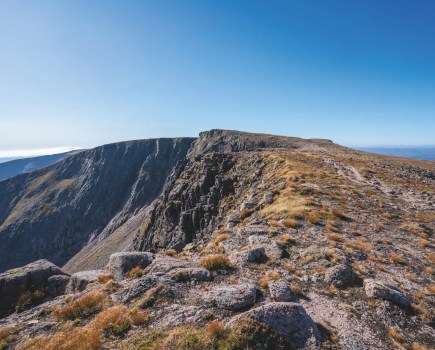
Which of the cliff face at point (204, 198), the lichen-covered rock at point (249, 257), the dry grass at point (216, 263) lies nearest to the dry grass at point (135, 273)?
the dry grass at point (216, 263)

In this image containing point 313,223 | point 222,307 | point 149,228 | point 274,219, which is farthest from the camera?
point 149,228

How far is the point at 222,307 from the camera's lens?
10484mm

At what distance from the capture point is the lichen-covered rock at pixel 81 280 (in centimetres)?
1502

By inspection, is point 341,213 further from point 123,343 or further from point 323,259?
point 123,343

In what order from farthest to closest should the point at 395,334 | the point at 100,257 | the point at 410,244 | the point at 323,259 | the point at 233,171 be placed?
the point at 100,257, the point at 233,171, the point at 410,244, the point at 323,259, the point at 395,334

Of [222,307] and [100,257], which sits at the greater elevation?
[222,307]

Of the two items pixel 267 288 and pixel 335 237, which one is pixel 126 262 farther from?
pixel 335 237

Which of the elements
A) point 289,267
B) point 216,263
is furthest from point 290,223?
point 216,263

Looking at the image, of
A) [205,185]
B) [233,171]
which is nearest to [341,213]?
[233,171]

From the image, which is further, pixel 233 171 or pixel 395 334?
pixel 233 171

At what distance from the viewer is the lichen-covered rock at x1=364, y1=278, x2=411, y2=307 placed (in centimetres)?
1152

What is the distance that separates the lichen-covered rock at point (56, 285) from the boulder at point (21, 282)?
41cm

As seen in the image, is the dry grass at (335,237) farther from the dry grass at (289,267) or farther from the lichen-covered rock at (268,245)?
the dry grass at (289,267)

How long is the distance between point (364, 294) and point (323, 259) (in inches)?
128
